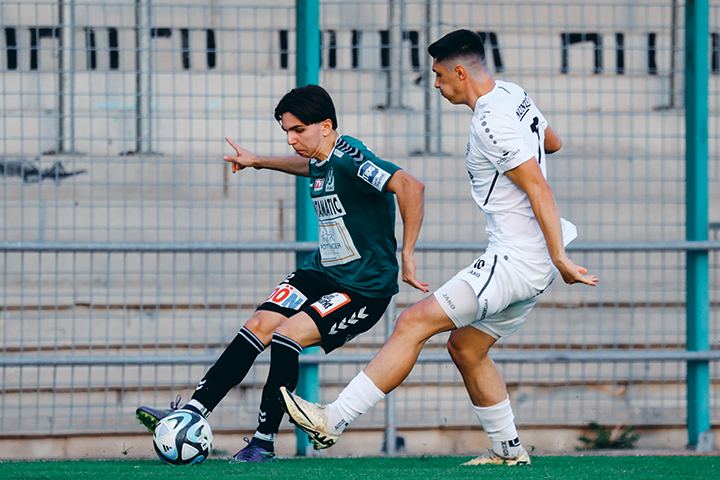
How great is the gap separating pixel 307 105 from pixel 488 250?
1.04 metres

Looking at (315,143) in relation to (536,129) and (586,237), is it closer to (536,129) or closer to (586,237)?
(536,129)

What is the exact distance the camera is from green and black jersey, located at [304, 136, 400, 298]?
356 cm

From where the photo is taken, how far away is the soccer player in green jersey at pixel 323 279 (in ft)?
11.4

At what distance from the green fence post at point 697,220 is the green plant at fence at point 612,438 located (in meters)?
0.57

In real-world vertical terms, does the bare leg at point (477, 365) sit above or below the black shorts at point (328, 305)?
below

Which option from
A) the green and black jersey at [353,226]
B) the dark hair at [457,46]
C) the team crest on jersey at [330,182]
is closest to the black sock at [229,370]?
the green and black jersey at [353,226]

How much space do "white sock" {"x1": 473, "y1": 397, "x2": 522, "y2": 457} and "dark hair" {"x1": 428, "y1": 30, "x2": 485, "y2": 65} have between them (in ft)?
4.99

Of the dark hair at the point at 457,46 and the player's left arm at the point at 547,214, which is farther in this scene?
the dark hair at the point at 457,46

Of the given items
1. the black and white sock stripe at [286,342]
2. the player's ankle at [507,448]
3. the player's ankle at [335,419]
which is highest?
the black and white sock stripe at [286,342]

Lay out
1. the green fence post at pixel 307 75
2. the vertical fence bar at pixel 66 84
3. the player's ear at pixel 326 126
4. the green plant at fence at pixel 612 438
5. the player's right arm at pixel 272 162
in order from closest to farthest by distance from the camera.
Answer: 1. the player's ear at pixel 326 126
2. the player's right arm at pixel 272 162
3. the green fence post at pixel 307 75
4. the vertical fence bar at pixel 66 84
5. the green plant at fence at pixel 612 438

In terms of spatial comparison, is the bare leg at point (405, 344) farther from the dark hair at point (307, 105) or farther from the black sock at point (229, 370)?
the dark hair at point (307, 105)

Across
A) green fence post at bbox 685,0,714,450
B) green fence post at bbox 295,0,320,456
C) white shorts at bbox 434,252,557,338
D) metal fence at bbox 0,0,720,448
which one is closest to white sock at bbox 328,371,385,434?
white shorts at bbox 434,252,557,338

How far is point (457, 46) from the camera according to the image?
3248 mm

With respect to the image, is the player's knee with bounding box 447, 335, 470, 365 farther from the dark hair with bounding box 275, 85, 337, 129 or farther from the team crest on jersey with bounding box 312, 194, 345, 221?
the dark hair with bounding box 275, 85, 337, 129
